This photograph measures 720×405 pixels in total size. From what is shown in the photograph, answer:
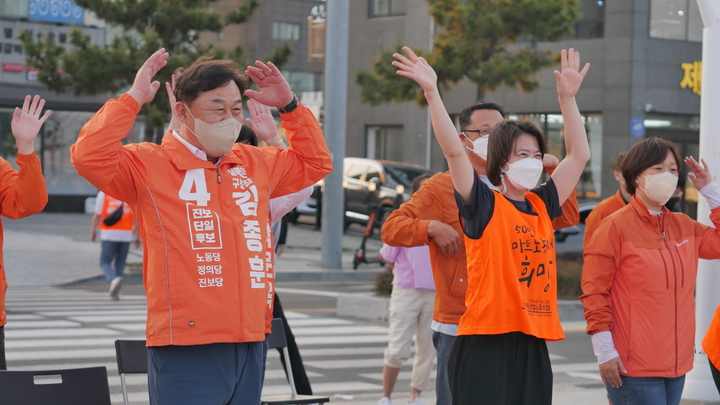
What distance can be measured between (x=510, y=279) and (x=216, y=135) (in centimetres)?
137

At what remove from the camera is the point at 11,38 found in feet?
96.9

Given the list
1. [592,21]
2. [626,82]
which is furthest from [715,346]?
[592,21]

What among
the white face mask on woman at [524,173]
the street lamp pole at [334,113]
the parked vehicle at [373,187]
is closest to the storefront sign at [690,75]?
the parked vehicle at [373,187]

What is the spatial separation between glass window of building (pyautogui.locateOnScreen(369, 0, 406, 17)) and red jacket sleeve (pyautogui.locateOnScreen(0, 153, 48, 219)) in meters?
32.6

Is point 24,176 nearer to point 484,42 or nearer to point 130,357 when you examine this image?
point 130,357

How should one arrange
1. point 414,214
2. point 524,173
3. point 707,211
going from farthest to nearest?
point 707,211
point 414,214
point 524,173

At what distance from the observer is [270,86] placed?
13.5 feet

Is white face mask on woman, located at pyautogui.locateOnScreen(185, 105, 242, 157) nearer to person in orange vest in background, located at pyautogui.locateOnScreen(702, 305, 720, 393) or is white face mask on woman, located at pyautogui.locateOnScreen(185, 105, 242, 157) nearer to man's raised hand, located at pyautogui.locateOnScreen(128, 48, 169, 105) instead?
man's raised hand, located at pyautogui.locateOnScreen(128, 48, 169, 105)

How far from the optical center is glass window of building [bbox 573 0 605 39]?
30.9 meters

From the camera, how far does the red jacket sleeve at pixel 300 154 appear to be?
412 cm

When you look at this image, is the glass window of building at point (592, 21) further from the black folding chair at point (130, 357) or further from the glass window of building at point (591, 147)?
the black folding chair at point (130, 357)

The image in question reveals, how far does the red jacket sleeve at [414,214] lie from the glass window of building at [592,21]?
27028mm

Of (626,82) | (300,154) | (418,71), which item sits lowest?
(300,154)

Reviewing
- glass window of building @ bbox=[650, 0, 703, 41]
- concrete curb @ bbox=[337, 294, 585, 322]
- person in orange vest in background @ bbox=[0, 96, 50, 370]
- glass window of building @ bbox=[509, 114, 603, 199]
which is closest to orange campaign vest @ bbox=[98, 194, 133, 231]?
concrete curb @ bbox=[337, 294, 585, 322]
